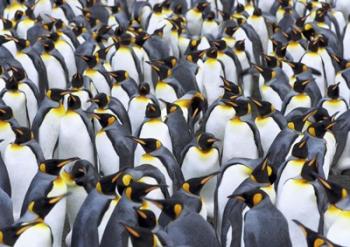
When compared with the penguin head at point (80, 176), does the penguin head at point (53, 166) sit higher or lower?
higher

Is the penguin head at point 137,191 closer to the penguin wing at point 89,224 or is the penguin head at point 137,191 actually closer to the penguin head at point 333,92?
the penguin wing at point 89,224

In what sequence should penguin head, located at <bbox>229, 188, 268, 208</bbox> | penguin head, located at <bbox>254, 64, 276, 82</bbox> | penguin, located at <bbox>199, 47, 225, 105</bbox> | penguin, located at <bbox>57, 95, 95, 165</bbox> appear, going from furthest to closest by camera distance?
penguin, located at <bbox>199, 47, 225, 105</bbox>
penguin head, located at <bbox>254, 64, 276, 82</bbox>
penguin, located at <bbox>57, 95, 95, 165</bbox>
penguin head, located at <bbox>229, 188, 268, 208</bbox>

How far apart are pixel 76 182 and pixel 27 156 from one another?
1.72 feet

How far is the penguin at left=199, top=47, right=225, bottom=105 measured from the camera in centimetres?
654

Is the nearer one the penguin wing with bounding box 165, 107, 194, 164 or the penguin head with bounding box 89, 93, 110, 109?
the penguin wing with bounding box 165, 107, 194, 164

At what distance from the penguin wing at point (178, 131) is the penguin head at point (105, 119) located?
39cm

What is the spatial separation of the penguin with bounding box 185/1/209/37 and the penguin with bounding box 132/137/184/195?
3822 mm

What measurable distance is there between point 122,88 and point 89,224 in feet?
7.38

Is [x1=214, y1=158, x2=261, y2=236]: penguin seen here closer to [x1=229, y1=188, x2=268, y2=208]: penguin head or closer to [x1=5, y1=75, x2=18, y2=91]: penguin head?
[x1=229, y1=188, x2=268, y2=208]: penguin head

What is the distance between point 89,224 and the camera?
4.03 meters

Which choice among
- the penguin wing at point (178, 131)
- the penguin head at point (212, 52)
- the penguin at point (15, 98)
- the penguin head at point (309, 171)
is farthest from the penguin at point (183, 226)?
the penguin head at point (212, 52)

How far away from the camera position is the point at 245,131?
5156 millimetres

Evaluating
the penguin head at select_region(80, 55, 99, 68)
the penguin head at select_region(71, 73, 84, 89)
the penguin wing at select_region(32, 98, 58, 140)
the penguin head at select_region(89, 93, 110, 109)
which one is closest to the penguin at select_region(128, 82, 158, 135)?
the penguin head at select_region(89, 93, 110, 109)

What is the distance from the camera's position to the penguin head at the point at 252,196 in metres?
3.86
